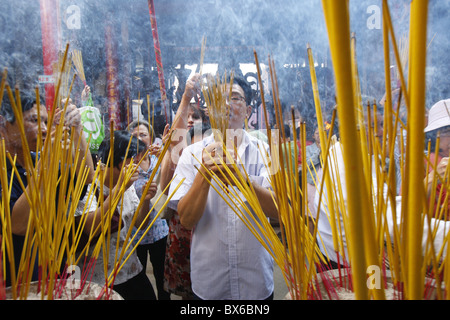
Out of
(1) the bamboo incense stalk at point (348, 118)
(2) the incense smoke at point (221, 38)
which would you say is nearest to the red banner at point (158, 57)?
(2) the incense smoke at point (221, 38)

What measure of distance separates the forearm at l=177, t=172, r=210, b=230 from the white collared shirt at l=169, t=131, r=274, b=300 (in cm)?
4

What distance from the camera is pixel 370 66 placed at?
0.81 meters

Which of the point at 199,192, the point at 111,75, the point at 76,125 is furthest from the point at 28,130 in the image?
the point at 199,192

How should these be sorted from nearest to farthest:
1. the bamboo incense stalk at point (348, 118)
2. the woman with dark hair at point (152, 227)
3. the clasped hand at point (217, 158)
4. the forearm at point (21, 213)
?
the bamboo incense stalk at point (348, 118) → the forearm at point (21, 213) → the clasped hand at point (217, 158) → the woman with dark hair at point (152, 227)

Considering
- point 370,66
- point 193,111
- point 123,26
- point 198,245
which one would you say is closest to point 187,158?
point 193,111

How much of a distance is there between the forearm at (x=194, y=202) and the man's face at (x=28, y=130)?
1.07 feet

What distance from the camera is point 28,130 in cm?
68

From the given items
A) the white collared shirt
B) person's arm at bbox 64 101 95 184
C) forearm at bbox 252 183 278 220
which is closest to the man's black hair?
the white collared shirt

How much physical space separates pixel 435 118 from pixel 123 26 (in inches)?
29.5

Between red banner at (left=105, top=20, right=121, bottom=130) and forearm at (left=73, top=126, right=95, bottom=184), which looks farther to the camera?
red banner at (left=105, top=20, right=121, bottom=130)

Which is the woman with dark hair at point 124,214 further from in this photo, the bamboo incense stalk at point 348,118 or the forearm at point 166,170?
the bamboo incense stalk at point 348,118

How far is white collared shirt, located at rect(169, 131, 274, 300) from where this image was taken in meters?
0.87

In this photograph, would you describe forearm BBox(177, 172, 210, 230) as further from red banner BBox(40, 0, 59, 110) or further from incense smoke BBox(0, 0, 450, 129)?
red banner BBox(40, 0, 59, 110)

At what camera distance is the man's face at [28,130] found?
2.21 feet
